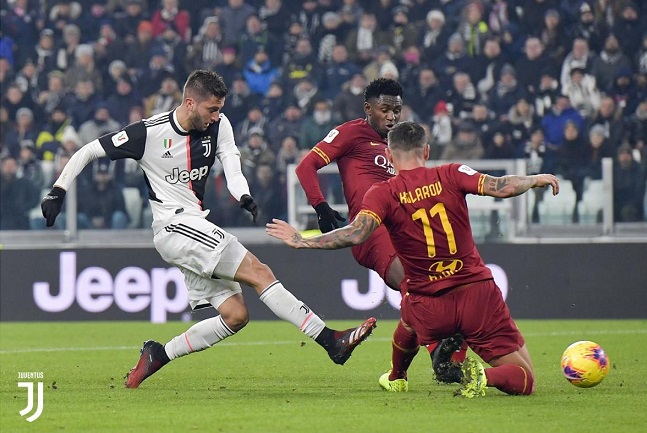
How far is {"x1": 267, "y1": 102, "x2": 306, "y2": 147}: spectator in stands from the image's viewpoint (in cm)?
1616

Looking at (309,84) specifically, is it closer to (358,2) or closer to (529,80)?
A: (358,2)

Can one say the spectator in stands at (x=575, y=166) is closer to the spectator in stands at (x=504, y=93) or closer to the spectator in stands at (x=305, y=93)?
the spectator in stands at (x=504, y=93)

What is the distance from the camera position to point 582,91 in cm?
1636

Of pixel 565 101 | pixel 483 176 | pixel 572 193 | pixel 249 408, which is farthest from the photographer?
pixel 565 101

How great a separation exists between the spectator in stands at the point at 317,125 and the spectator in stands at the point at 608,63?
12.2 ft

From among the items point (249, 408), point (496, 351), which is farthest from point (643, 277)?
point (249, 408)

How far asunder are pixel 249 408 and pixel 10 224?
909cm

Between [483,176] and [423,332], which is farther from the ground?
[483,176]

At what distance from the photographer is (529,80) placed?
16.8 metres

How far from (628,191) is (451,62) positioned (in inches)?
172

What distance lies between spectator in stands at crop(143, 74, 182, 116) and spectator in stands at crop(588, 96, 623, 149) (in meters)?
6.04

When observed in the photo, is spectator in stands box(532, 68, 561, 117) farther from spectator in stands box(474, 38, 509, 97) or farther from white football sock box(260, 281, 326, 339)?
white football sock box(260, 281, 326, 339)

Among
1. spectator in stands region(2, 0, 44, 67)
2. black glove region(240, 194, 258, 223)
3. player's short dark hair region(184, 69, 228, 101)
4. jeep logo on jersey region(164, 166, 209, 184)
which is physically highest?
spectator in stands region(2, 0, 44, 67)

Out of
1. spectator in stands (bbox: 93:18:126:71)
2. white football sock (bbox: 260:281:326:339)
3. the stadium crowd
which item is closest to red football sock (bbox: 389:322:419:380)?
white football sock (bbox: 260:281:326:339)
